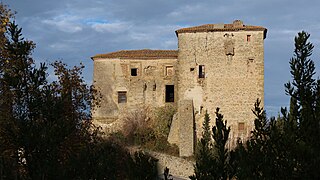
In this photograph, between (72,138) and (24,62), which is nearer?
(24,62)

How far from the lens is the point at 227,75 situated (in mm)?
37969

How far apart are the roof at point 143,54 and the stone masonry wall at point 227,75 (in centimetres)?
260

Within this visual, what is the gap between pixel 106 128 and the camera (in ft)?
131

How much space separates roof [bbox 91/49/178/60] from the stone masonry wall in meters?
2.60

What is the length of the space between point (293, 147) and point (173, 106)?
27.9 metres

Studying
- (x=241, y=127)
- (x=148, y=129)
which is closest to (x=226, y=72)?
(x=241, y=127)

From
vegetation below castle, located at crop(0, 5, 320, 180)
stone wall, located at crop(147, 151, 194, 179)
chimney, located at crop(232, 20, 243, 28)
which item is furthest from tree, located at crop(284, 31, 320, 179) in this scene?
chimney, located at crop(232, 20, 243, 28)

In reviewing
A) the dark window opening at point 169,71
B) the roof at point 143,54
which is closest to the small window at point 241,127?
the dark window opening at point 169,71

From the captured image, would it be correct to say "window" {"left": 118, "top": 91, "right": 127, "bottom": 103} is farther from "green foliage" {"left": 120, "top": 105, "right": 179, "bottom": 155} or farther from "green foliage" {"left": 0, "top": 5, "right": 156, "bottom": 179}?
"green foliage" {"left": 0, "top": 5, "right": 156, "bottom": 179}

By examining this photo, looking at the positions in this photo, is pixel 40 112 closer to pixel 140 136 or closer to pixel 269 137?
pixel 269 137

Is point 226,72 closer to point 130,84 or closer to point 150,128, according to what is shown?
point 150,128

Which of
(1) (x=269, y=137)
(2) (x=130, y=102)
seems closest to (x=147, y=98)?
(2) (x=130, y=102)

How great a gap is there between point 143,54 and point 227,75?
690 cm

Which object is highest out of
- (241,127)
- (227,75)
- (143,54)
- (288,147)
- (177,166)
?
(143,54)
